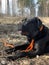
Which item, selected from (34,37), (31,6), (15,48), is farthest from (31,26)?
(31,6)

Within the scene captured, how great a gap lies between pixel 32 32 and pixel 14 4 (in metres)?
28.8

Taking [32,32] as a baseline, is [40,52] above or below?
below

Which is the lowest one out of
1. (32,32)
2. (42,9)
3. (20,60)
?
(42,9)

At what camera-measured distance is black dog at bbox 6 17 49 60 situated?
651cm

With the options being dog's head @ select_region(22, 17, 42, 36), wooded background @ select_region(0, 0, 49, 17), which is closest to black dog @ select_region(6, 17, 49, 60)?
dog's head @ select_region(22, 17, 42, 36)

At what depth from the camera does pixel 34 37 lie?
6.69m

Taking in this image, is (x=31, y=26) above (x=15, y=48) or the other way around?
above

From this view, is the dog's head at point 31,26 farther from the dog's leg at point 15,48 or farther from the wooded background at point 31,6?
the wooded background at point 31,6

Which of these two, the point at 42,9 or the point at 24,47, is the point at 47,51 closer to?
the point at 24,47

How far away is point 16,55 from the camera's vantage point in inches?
248

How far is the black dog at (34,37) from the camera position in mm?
6513

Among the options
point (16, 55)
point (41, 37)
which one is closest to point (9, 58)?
point (16, 55)

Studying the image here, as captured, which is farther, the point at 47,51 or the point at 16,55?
the point at 47,51

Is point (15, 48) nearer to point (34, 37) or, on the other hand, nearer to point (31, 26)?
point (34, 37)
